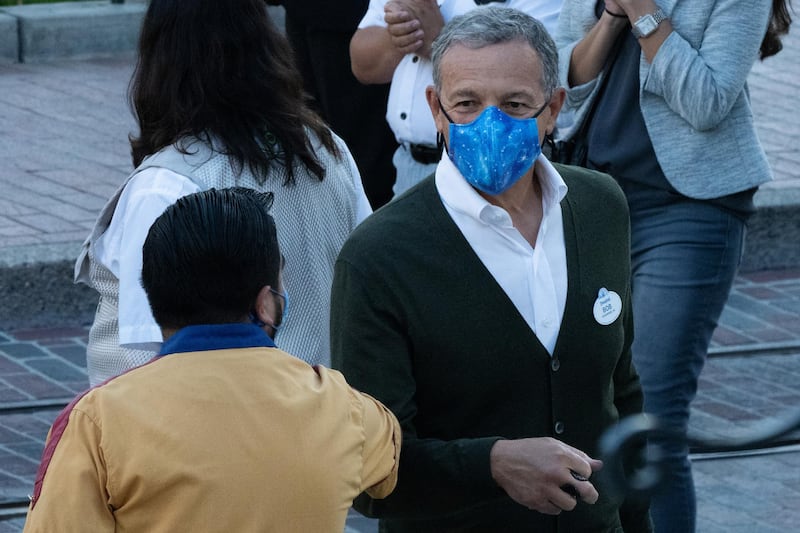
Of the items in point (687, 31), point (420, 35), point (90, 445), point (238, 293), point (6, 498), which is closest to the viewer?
point (90, 445)

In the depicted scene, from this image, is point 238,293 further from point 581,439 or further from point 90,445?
point 581,439

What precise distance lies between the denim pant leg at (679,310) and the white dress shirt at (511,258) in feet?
3.43

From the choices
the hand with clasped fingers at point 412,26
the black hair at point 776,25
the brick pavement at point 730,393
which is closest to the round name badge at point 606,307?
the black hair at point 776,25

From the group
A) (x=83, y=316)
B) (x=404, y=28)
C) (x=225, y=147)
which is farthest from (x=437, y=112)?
(x=83, y=316)

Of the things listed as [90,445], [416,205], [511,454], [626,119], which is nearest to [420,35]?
[626,119]

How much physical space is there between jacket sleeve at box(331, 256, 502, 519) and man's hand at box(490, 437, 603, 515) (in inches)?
2.0

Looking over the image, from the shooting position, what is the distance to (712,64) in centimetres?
376

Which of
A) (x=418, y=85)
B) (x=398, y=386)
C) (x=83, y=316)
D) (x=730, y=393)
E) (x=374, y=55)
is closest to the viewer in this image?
(x=398, y=386)

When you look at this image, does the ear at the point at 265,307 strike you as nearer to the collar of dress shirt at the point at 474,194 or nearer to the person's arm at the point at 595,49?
the collar of dress shirt at the point at 474,194

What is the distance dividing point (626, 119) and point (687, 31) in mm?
278

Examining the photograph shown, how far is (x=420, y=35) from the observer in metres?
4.43

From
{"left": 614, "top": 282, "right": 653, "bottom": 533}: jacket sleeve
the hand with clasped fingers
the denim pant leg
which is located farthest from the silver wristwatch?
{"left": 614, "top": 282, "right": 653, "bottom": 533}: jacket sleeve

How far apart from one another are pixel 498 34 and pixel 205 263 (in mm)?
742

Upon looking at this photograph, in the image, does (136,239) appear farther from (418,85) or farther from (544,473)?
(418,85)
